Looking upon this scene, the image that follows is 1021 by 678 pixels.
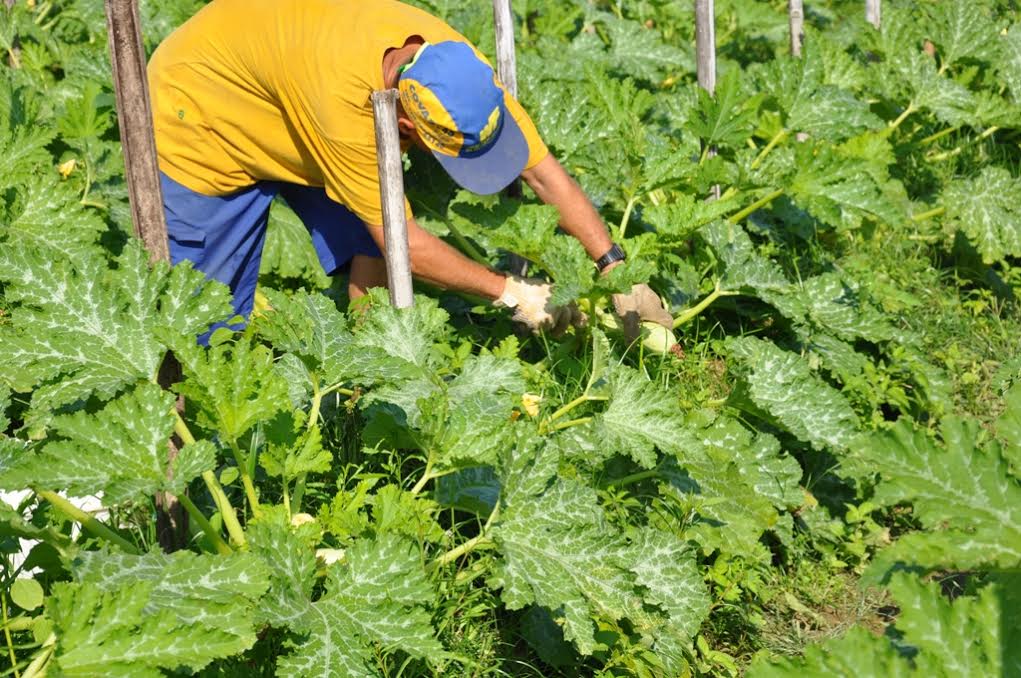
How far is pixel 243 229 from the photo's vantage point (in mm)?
4840

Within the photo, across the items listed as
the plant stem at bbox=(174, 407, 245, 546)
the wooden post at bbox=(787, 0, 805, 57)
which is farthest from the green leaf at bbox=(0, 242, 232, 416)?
the wooden post at bbox=(787, 0, 805, 57)

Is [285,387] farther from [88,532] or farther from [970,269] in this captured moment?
[970,269]

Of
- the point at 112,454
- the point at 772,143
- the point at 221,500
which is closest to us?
the point at 112,454

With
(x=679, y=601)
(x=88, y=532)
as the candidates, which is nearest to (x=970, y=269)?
(x=679, y=601)

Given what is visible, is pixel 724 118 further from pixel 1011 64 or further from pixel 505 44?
pixel 1011 64

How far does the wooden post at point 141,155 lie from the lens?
3094 mm

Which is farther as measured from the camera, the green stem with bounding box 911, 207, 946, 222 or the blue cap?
the green stem with bounding box 911, 207, 946, 222

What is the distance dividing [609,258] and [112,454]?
2221 mm

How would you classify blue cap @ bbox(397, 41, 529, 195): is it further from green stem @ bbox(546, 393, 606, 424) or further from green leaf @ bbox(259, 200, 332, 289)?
green leaf @ bbox(259, 200, 332, 289)

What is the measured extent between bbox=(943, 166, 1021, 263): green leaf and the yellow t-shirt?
2.45m

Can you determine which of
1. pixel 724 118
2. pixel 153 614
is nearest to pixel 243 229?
pixel 724 118

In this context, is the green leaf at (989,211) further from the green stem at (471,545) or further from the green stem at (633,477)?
the green stem at (471,545)

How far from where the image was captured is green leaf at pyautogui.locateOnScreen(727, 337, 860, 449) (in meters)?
4.37

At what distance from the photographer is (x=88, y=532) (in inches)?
130
